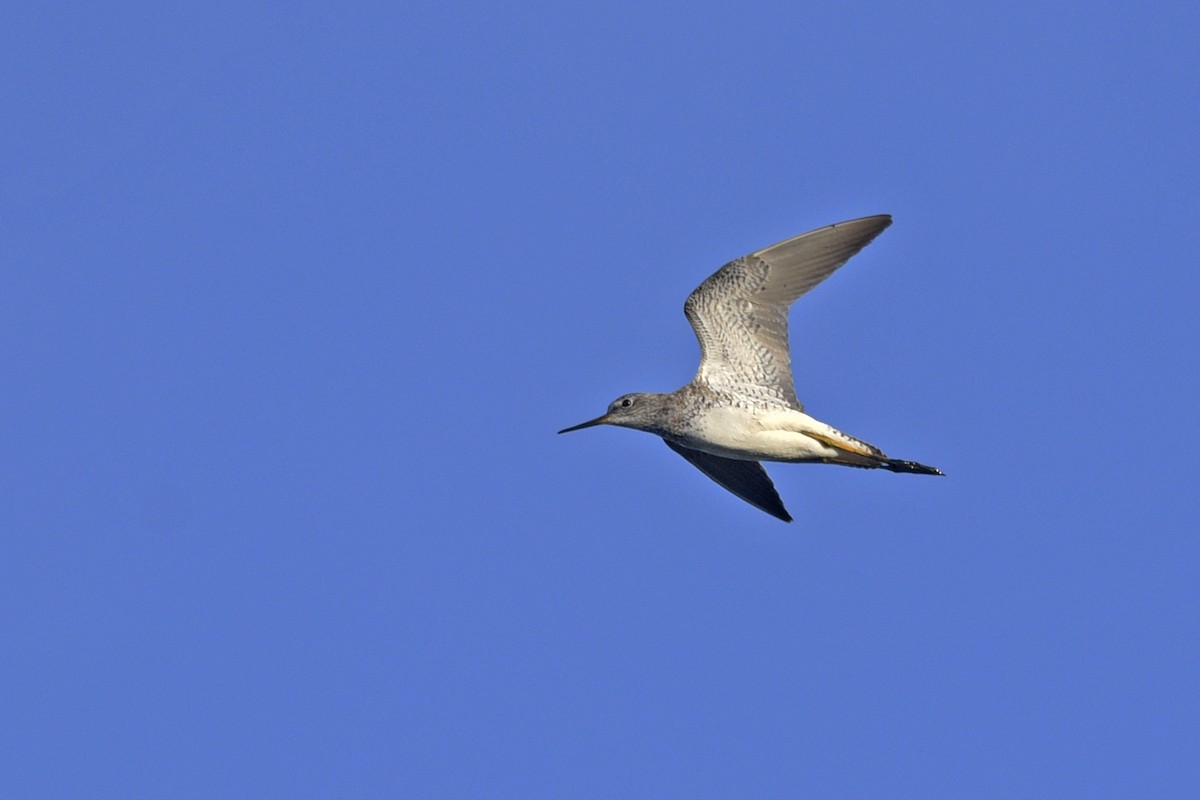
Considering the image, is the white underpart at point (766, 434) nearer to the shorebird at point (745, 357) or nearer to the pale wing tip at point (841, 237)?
the shorebird at point (745, 357)

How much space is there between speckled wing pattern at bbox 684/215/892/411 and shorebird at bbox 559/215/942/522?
1 cm

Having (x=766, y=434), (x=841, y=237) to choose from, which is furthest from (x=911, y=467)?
(x=841, y=237)

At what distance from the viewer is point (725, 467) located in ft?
66.6

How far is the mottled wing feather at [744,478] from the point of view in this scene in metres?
20.1

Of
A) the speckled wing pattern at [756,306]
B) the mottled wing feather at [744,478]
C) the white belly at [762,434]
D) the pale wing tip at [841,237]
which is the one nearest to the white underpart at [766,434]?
the white belly at [762,434]

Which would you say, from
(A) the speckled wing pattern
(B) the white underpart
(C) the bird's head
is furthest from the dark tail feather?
(C) the bird's head

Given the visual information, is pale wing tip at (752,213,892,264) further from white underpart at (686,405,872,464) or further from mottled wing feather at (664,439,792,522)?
mottled wing feather at (664,439,792,522)

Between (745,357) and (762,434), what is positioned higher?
(745,357)

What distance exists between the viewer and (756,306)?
19.2 meters

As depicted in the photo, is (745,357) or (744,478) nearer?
(745,357)

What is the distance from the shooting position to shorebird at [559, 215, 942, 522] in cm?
1856

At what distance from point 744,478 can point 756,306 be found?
104 inches

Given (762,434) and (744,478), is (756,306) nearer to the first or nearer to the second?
(762,434)

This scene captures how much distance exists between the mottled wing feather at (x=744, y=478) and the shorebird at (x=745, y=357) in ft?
2.42
